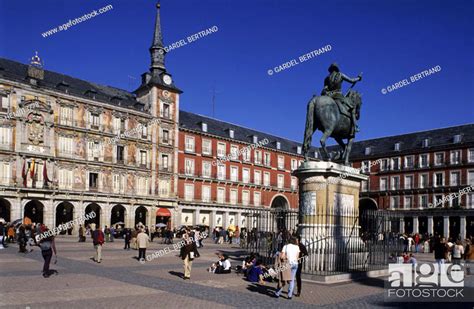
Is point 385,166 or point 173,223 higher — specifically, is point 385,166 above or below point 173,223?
above

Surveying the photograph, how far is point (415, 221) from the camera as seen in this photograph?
6053 centimetres

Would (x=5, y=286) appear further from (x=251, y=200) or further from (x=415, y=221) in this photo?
(x=415, y=221)

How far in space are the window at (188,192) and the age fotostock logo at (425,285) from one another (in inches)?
1480

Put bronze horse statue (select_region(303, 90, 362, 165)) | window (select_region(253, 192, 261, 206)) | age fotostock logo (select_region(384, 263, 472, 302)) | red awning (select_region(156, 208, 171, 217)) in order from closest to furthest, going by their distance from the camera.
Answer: age fotostock logo (select_region(384, 263, 472, 302)) < bronze horse statue (select_region(303, 90, 362, 165)) < red awning (select_region(156, 208, 171, 217)) < window (select_region(253, 192, 261, 206))

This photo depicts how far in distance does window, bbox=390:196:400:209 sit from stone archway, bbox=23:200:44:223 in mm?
45128

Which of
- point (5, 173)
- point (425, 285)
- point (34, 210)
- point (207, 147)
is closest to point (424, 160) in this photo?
point (207, 147)

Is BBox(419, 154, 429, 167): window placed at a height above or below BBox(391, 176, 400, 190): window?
above

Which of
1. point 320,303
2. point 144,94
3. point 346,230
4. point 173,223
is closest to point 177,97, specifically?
point 144,94

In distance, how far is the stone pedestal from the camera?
47.2 feet

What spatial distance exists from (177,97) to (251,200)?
17808 mm

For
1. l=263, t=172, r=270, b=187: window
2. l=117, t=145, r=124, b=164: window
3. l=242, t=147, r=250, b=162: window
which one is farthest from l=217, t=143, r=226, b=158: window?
l=117, t=145, r=124, b=164: window

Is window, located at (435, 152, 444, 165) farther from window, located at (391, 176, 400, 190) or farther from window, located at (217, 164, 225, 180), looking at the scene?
window, located at (217, 164, 225, 180)

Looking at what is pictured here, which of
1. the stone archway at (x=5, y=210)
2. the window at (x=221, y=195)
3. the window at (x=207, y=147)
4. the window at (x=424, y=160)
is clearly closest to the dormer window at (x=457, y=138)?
the window at (x=424, y=160)

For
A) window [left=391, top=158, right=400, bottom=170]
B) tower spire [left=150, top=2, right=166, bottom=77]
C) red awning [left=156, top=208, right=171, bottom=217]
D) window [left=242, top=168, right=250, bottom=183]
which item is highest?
tower spire [left=150, top=2, right=166, bottom=77]
